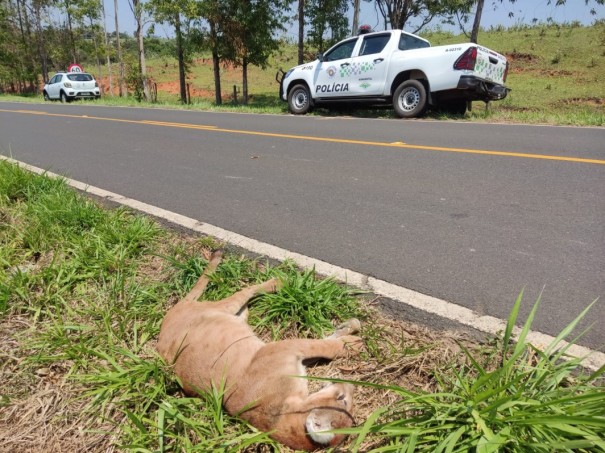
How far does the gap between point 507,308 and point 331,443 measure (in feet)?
4.20

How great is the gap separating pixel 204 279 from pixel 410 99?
28.3 ft

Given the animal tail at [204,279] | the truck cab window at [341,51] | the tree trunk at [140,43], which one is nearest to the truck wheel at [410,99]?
the truck cab window at [341,51]

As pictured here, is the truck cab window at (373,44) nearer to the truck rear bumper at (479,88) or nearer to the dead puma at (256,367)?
the truck rear bumper at (479,88)

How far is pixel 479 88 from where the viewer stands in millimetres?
8867

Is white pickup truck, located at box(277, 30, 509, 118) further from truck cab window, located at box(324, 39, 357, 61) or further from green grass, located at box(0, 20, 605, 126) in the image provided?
green grass, located at box(0, 20, 605, 126)

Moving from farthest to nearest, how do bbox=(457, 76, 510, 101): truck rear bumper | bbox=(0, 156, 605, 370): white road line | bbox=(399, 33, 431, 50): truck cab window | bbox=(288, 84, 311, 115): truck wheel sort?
1. bbox=(288, 84, 311, 115): truck wheel
2. bbox=(399, 33, 431, 50): truck cab window
3. bbox=(457, 76, 510, 101): truck rear bumper
4. bbox=(0, 156, 605, 370): white road line

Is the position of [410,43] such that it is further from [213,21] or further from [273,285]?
[213,21]

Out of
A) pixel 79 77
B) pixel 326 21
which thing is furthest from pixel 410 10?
pixel 79 77

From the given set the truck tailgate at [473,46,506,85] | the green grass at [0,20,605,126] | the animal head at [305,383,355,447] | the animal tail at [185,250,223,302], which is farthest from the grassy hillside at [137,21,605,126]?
the animal head at [305,383,355,447]

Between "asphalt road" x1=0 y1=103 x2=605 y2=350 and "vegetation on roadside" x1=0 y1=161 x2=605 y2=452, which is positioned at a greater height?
"asphalt road" x1=0 y1=103 x2=605 y2=350

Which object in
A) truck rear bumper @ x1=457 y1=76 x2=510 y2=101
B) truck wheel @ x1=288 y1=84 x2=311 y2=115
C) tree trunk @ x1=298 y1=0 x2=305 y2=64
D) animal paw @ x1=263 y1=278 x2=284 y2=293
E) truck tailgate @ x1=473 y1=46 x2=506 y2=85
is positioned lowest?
animal paw @ x1=263 y1=278 x2=284 y2=293

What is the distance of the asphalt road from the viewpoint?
2598mm

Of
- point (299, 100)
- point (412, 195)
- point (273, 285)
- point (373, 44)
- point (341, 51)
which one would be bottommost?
point (273, 285)

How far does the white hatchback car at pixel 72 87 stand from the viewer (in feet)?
80.1
